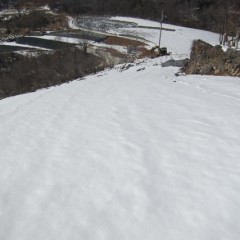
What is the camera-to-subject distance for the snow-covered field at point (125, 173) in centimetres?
400

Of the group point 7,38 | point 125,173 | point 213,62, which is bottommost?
point 7,38

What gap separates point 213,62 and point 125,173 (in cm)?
1187

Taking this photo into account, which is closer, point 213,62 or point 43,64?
point 213,62

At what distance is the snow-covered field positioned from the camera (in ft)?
13.1

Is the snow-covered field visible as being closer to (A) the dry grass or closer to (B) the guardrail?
(A) the dry grass

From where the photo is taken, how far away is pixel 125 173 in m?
5.21

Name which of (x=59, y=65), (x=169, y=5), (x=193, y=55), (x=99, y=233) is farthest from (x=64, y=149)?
(x=169, y=5)

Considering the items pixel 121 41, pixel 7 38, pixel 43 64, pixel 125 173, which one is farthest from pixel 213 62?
pixel 7 38

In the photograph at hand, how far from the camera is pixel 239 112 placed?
7676 millimetres

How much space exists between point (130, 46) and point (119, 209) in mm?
44229

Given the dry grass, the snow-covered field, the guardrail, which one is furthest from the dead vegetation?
the snow-covered field

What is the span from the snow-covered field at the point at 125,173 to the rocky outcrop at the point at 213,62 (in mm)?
5828

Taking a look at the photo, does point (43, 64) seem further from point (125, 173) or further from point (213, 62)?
point (125, 173)

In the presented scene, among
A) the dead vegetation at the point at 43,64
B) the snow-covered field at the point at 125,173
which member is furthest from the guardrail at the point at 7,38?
the snow-covered field at the point at 125,173
